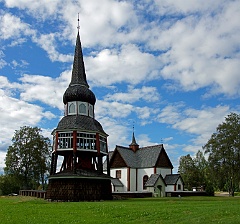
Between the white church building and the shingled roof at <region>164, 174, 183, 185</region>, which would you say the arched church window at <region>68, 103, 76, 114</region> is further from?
the shingled roof at <region>164, 174, 183, 185</region>

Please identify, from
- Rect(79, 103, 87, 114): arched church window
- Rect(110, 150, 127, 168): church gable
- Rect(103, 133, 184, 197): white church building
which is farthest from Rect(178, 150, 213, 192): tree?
Rect(79, 103, 87, 114): arched church window

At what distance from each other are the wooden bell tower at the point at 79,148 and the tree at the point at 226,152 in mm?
18838

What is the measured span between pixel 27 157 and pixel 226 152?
34.9m

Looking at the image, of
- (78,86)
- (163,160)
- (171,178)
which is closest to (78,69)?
(78,86)

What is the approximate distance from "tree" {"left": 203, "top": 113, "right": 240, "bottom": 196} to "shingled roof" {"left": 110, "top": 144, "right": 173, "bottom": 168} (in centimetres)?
892

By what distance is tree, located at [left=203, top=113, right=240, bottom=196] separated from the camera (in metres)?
49.6

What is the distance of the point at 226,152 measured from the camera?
50.1 metres

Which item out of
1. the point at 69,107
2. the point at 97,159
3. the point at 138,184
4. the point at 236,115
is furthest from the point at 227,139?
the point at 69,107

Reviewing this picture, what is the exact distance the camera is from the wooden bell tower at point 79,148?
36.8 m

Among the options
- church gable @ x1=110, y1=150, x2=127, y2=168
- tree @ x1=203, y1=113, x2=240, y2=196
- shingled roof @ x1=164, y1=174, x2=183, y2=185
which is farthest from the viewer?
church gable @ x1=110, y1=150, x2=127, y2=168

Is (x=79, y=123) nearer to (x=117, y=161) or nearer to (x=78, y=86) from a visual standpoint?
(x=78, y=86)

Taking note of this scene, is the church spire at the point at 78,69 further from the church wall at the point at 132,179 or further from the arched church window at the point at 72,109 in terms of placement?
the church wall at the point at 132,179

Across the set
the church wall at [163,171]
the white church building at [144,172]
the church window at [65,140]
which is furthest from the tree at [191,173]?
the church window at [65,140]

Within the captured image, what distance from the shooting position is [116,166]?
190 feet
